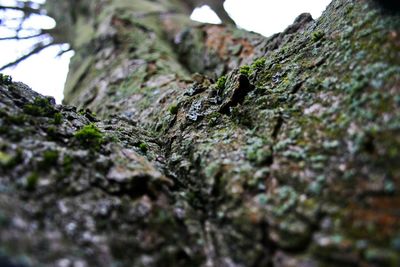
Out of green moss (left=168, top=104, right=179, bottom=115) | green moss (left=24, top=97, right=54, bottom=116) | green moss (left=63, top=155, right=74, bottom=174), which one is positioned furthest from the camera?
green moss (left=168, top=104, right=179, bottom=115)

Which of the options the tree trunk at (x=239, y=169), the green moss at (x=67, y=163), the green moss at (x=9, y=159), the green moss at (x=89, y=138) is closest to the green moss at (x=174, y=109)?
the tree trunk at (x=239, y=169)

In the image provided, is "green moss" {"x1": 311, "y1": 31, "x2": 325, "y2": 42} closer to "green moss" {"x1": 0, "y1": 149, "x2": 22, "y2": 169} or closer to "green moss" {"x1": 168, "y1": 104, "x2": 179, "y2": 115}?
"green moss" {"x1": 168, "y1": 104, "x2": 179, "y2": 115}

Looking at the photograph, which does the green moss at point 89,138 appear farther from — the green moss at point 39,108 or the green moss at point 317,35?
the green moss at point 317,35

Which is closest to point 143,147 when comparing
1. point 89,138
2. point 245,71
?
point 89,138

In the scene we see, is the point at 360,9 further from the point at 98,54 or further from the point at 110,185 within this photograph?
the point at 98,54

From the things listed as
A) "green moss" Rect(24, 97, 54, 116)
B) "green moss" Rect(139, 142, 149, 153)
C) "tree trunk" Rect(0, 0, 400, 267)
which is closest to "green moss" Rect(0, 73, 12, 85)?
"tree trunk" Rect(0, 0, 400, 267)

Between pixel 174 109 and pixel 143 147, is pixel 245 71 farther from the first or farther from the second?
pixel 143 147
